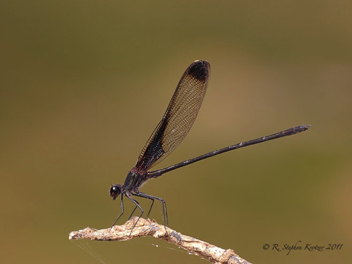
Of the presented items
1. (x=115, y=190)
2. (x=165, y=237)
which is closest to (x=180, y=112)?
(x=115, y=190)

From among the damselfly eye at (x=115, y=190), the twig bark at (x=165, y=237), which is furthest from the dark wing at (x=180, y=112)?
the twig bark at (x=165, y=237)

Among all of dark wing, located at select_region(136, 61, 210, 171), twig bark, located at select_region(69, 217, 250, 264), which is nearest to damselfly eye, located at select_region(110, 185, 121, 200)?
dark wing, located at select_region(136, 61, 210, 171)

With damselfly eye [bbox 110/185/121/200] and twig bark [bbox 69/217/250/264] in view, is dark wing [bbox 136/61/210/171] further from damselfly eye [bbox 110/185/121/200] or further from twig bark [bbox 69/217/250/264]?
twig bark [bbox 69/217/250/264]

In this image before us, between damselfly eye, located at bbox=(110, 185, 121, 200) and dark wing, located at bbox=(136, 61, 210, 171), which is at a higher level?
dark wing, located at bbox=(136, 61, 210, 171)

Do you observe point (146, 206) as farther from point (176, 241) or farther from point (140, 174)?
point (176, 241)

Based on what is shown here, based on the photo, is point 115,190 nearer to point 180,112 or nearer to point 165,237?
point 180,112

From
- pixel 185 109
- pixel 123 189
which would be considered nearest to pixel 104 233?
pixel 123 189
